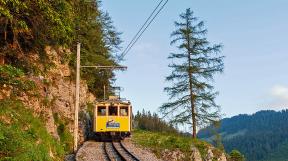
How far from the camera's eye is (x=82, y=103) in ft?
114

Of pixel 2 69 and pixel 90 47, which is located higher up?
pixel 90 47

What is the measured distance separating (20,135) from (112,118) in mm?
17085

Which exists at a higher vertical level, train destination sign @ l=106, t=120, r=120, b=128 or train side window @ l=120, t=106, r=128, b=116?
train side window @ l=120, t=106, r=128, b=116

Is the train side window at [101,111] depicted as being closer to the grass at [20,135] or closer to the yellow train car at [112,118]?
the yellow train car at [112,118]

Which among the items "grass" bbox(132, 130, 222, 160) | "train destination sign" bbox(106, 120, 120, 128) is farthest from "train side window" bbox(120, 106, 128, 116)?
"grass" bbox(132, 130, 222, 160)

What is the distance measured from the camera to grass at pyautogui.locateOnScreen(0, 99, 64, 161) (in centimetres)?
1123

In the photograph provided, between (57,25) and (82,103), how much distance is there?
20582 mm

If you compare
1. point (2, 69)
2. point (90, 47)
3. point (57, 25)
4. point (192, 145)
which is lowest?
point (192, 145)

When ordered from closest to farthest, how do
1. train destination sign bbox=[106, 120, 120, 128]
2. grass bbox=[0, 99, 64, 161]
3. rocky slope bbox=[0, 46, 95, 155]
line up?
1. grass bbox=[0, 99, 64, 161]
2. rocky slope bbox=[0, 46, 95, 155]
3. train destination sign bbox=[106, 120, 120, 128]

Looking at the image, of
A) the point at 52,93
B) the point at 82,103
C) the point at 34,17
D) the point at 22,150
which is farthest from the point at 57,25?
the point at 82,103

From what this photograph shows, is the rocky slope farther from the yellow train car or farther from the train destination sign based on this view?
the train destination sign

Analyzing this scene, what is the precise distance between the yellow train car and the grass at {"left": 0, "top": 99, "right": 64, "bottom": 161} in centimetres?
1213

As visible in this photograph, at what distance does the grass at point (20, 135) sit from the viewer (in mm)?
11234

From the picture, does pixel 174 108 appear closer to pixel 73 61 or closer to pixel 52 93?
pixel 73 61
